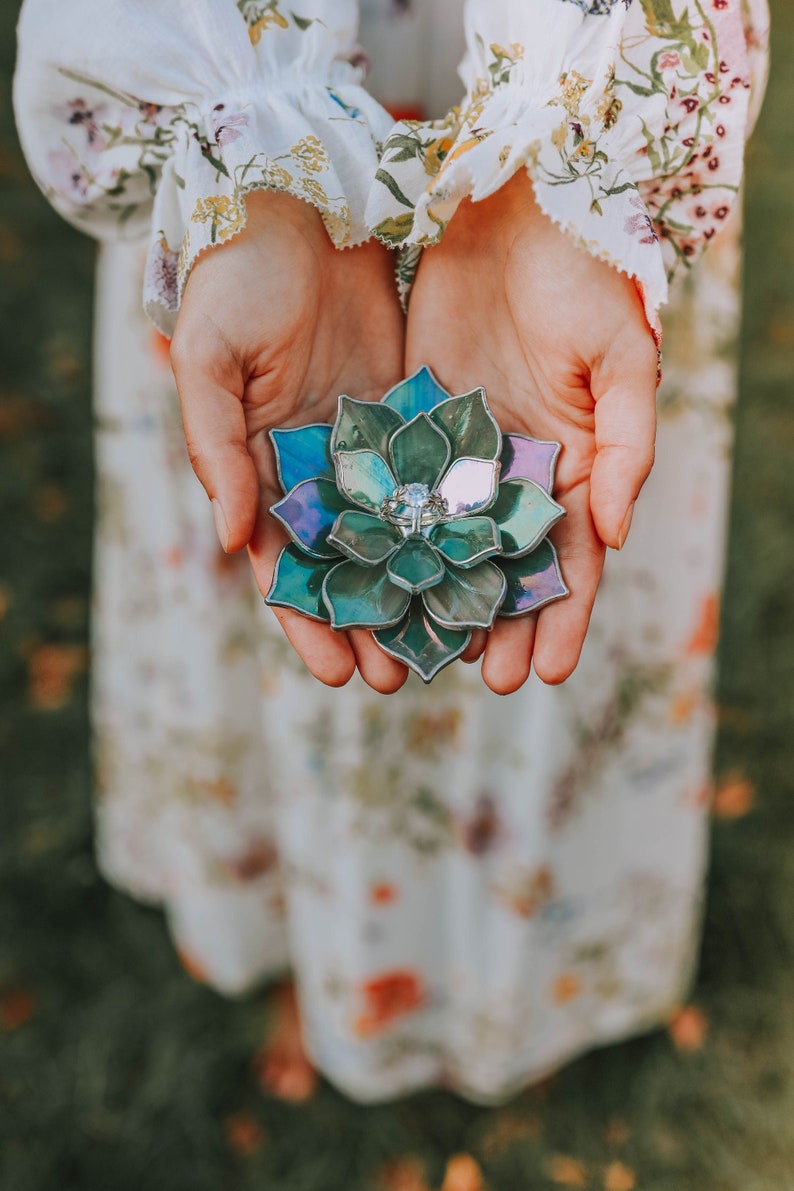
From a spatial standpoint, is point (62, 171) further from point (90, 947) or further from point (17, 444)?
point (17, 444)

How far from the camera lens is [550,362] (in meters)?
1.04

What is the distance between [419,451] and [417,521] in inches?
3.2

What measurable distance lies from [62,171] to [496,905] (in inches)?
46.0

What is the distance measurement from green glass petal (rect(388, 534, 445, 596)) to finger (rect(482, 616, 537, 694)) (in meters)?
0.09

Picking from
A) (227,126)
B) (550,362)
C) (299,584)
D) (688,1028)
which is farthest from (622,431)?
(688,1028)

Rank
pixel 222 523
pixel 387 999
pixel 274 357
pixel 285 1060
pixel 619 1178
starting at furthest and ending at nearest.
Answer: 1. pixel 285 1060
2. pixel 619 1178
3. pixel 387 999
4. pixel 274 357
5. pixel 222 523

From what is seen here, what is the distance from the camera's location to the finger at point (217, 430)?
931mm

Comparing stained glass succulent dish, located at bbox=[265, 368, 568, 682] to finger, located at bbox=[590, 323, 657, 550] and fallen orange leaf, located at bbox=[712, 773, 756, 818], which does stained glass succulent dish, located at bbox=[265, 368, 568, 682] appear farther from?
fallen orange leaf, located at bbox=[712, 773, 756, 818]

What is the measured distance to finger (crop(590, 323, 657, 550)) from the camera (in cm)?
94

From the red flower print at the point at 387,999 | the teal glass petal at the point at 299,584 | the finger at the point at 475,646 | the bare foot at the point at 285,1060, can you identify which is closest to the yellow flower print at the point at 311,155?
the teal glass petal at the point at 299,584

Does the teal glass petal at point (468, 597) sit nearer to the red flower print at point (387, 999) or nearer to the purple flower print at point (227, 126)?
the purple flower print at point (227, 126)

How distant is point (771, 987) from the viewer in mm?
1888

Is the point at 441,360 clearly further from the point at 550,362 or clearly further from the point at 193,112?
the point at 193,112

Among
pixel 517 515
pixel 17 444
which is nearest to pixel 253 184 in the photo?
pixel 517 515
